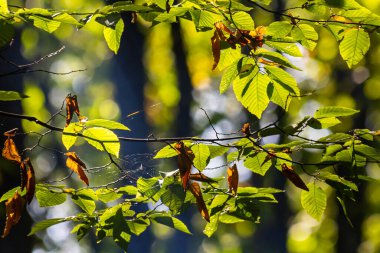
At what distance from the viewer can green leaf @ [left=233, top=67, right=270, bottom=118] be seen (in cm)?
168

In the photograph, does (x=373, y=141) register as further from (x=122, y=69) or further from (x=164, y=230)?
(x=164, y=230)

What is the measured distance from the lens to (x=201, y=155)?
1766 mm

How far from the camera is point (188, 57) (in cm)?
916

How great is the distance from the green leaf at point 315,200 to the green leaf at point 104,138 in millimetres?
739

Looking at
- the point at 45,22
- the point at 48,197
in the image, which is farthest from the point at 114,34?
the point at 48,197

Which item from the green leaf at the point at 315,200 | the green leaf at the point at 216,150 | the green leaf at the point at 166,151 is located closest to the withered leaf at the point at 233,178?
the green leaf at the point at 216,150

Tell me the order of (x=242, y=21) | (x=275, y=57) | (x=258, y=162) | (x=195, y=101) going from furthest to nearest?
(x=195, y=101), (x=258, y=162), (x=242, y=21), (x=275, y=57)

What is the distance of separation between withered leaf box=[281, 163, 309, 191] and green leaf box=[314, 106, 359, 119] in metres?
0.20

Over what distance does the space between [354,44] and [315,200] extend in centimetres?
59

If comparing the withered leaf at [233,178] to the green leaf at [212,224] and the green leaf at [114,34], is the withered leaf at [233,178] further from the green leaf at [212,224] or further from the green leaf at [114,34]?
the green leaf at [114,34]

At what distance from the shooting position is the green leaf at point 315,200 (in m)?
1.88

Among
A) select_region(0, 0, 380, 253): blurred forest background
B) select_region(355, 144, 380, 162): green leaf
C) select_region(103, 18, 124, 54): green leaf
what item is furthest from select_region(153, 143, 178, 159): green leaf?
select_region(0, 0, 380, 253): blurred forest background

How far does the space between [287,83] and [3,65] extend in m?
6.64

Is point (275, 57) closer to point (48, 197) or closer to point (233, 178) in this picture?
point (233, 178)
